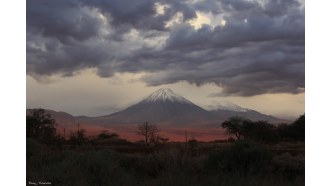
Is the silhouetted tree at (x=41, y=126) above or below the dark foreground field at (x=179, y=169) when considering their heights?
above

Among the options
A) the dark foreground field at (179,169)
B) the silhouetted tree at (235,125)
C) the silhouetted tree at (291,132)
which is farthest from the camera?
the silhouetted tree at (235,125)

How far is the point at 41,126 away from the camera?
3244 centimetres

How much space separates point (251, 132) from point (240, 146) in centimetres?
2510

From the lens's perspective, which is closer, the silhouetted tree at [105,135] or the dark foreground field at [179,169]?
the dark foreground field at [179,169]

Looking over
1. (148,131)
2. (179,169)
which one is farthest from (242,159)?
(148,131)

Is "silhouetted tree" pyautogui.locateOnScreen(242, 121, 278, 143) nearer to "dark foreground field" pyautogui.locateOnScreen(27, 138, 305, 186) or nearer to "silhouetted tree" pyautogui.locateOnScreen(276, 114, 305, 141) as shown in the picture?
"silhouetted tree" pyautogui.locateOnScreen(276, 114, 305, 141)

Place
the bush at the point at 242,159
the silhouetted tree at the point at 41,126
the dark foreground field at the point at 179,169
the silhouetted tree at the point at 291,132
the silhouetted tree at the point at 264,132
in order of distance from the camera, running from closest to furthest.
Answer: the dark foreground field at the point at 179,169
the bush at the point at 242,159
the silhouetted tree at the point at 41,126
the silhouetted tree at the point at 264,132
the silhouetted tree at the point at 291,132

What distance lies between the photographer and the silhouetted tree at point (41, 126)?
31114mm

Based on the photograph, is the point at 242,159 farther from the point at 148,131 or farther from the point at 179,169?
the point at 148,131

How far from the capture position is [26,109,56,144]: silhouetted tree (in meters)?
31.1

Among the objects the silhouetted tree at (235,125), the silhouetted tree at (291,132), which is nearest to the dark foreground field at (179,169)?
the silhouetted tree at (291,132)

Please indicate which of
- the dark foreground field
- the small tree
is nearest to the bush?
the dark foreground field

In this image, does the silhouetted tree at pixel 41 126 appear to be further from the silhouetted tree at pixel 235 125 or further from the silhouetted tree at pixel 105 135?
the silhouetted tree at pixel 235 125

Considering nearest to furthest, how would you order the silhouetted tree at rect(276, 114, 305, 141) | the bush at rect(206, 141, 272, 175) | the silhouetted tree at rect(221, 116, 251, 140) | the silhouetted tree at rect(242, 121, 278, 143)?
the bush at rect(206, 141, 272, 175)
the silhouetted tree at rect(242, 121, 278, 143)
the silhouetted tree at rect(276, 114, 305, 141)
the silhouetted tree at rect(221, 116, 251, 140)
